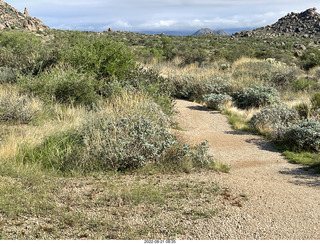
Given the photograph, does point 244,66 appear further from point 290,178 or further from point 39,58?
point 290,178

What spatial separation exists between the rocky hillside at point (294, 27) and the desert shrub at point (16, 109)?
6272 cm

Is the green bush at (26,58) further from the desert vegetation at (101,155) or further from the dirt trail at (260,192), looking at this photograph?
the dirt trail at (260,192)

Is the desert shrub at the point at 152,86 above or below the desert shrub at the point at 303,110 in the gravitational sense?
above

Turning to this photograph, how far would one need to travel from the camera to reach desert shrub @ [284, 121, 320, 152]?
323 inches

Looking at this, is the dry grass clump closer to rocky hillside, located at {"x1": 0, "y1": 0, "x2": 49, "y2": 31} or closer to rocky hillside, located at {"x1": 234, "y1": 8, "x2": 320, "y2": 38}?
rocky hillside, located at {"x1": 0, "y1": 0, "x2": 49, "y2": 31}

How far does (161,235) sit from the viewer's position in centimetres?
377

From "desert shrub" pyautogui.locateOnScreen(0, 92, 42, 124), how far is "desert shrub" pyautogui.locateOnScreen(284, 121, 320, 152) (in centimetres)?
682

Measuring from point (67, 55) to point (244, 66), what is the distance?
1101 centimetres

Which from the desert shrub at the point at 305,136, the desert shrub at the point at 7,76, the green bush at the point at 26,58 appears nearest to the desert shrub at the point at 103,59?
the green bush at the point at 26,58

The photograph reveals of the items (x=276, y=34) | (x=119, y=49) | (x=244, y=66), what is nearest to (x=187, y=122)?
(x=119, y=49)

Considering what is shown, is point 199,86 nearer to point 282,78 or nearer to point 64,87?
point 282,78

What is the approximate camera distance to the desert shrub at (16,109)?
8.33 meters

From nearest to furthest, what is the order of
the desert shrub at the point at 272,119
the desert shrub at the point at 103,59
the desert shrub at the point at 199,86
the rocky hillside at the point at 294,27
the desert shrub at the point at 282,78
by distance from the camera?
the desert shrub at the point at 272,119 → the desert shrub at the point at 103,59 → the desert shrub at the point at 199,86 → the desert shrub at the point at 282,78 → the rocky hillside at the point at 294,27

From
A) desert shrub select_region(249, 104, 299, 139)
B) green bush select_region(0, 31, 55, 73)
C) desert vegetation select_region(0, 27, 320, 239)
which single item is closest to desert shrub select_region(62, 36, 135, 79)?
desert vegetation select_region(0, 27, 320, 239)
